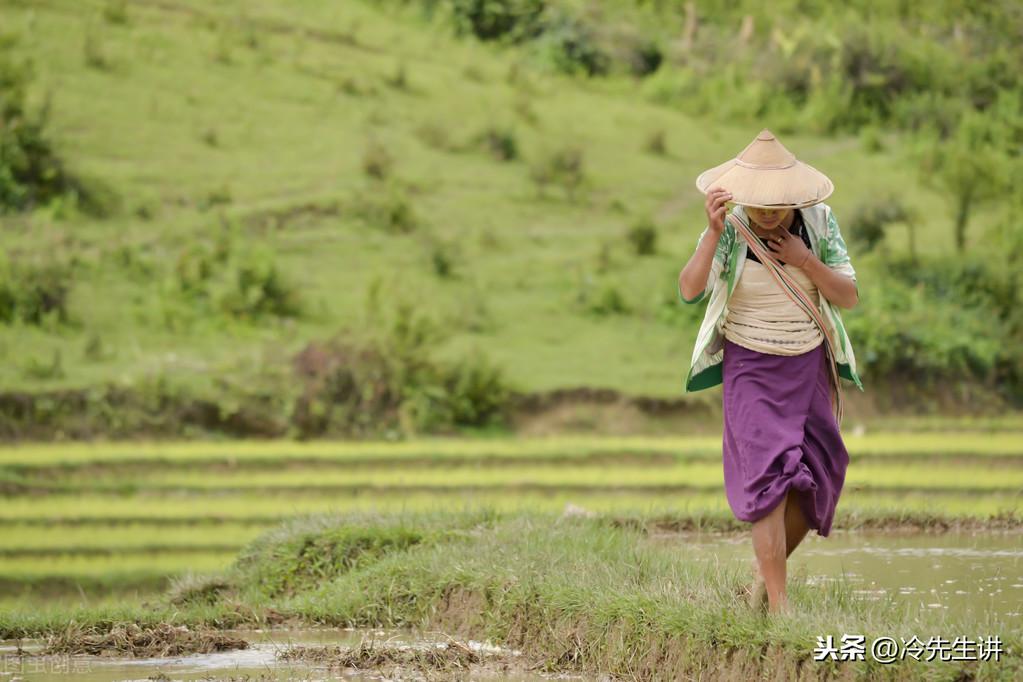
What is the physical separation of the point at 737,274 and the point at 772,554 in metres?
0.95

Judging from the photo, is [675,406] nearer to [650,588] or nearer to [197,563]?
[197,563]

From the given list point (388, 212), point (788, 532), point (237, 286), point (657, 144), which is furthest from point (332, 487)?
point (657, 144)

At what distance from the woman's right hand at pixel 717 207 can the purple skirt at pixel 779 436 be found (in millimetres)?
468

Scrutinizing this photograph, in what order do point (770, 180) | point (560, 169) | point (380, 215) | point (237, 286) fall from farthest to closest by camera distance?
point (560, 169), point (380, 215), point (237, 286), point (770, 180)

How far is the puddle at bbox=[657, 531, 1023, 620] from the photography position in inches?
215

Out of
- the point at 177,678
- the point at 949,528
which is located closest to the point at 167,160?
the point at 949,528

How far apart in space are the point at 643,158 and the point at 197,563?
13918mm

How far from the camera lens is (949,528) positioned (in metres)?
7.69

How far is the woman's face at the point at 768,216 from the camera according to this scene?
4926 millimetres

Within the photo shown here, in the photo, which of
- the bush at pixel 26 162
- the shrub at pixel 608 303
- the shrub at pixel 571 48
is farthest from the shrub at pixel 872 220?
the bush at pixel 26 162

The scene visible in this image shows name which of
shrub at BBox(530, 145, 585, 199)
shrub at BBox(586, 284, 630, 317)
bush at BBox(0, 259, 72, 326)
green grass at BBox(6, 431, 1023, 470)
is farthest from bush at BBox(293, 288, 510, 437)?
shrub at BBox(530, 145, 585, 199)

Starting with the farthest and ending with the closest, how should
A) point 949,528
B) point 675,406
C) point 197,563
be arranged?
point 675,406
point 197,563
point 949,528

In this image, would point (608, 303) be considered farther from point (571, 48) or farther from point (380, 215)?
point (571, 48)

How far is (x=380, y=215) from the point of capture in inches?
747
